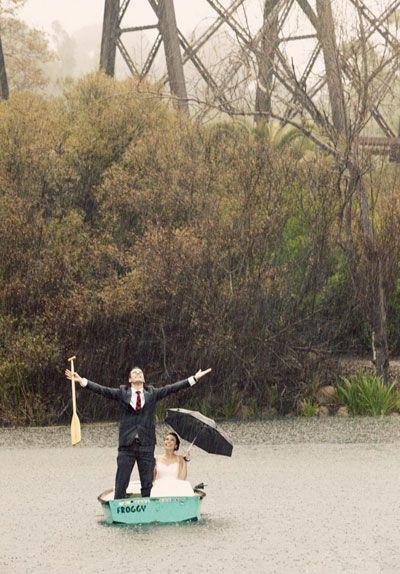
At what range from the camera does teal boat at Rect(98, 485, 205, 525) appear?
12422 mm

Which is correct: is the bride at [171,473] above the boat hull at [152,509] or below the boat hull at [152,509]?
above

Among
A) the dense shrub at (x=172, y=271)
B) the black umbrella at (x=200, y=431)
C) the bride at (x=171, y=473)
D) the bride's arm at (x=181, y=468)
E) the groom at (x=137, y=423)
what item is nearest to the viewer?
the groom at (x=137, y=423)

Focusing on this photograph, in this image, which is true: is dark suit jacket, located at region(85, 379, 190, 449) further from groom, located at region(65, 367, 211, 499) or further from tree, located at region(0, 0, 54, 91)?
tree, located at region(0, 0, 54, 91)

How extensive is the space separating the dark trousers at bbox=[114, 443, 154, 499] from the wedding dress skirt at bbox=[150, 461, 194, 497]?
13 centimetres

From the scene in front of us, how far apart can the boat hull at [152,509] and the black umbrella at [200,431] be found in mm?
610

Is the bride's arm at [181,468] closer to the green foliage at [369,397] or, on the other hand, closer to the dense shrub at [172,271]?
the dense shrub at [172,271]

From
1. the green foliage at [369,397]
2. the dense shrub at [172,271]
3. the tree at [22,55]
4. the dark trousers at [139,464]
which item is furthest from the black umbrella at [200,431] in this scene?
the tree at [22,55]

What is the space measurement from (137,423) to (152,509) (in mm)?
863

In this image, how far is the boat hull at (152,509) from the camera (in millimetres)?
12422

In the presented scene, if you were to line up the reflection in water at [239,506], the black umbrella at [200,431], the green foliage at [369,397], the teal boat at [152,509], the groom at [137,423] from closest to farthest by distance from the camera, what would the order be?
the reflection in water at [239,506]
the groom at [137,423]
the teal boat at [152,509]
the black umbrella at [200,431]
the green foliage at [369,397]

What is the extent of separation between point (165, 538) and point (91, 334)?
10468 millimetres

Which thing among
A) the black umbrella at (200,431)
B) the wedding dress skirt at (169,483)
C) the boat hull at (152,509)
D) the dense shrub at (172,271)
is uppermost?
the dense shrub at (172,271)

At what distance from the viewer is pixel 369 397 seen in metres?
22.4

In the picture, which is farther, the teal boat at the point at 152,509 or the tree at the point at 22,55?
the tree at the point at 22,55
